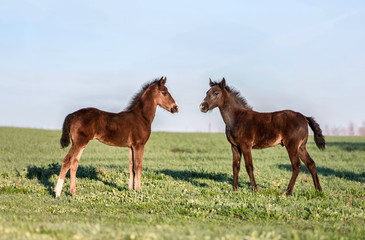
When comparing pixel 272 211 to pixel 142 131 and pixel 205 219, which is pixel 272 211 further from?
pixel 142 131

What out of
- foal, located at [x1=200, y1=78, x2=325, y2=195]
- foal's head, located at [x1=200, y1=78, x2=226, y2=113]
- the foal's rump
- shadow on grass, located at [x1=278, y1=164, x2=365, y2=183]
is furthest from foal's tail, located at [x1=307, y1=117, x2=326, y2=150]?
shadow on grass, located at [x1=278, y1=164, x2=365, y2=183]

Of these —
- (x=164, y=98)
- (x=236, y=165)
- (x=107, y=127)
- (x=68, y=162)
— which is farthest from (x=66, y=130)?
(x=236, y=165)

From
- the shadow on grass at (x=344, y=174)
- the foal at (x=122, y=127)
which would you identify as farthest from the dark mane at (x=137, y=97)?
the shadow on grass at (x=344, y=174)

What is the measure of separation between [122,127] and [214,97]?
3.21 metres

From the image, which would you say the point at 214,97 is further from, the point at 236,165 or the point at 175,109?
the point at 236,165

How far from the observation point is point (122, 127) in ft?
38.9

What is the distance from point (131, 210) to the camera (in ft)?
31.5

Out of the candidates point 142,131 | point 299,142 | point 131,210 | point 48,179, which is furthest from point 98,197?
point 299,142

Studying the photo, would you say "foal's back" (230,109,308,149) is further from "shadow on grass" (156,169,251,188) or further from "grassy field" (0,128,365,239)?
"shadow on grass" (156,169,251,188)

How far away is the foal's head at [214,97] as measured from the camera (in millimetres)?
12633

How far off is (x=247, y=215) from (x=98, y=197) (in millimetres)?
4377

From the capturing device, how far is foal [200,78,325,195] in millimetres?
12008

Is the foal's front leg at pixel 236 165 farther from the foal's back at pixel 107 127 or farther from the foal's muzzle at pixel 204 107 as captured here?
the foal's back at pixel 107 127

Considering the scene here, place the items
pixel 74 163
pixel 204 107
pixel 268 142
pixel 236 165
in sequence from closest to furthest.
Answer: pixel 74 163 < pixel 268 142 < pixel 236 165 < pixel 204 107
